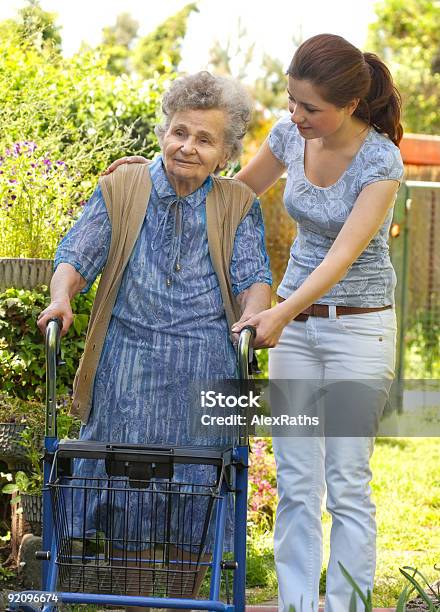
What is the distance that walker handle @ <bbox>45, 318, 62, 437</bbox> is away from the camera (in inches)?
113

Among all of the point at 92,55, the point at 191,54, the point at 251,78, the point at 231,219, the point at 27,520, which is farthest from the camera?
the point at 251,78

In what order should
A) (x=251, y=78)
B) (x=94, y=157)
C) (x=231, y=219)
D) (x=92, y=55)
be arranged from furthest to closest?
(x=251, y=78) < (x=92, y=55) < (x=94, y=157) < (x=231, y=219)

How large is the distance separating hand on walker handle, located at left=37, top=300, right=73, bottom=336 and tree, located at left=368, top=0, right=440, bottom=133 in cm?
2071

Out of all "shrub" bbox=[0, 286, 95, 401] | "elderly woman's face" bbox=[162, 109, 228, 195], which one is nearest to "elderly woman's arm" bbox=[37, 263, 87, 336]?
"elderly woman's face" bbox=[162, 109, 228, 195]

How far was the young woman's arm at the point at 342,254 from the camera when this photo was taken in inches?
123

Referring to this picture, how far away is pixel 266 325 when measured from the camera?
3051mm

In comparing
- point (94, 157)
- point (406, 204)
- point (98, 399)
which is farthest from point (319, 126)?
point (406, 204)

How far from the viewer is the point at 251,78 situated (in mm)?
21984

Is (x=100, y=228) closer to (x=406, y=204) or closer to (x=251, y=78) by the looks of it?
(x=406, y=204)

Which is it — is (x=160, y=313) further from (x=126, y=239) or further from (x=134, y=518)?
(x=134, y=518)

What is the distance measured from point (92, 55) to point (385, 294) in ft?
14.7

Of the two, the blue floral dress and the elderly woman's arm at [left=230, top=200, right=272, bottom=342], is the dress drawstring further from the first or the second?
the elderly woman's arm at [left=230, top=200, right=272, bottom=342]

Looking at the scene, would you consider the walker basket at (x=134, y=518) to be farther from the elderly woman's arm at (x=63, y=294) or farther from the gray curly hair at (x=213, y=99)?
the gray curly hair at (x=213, y=99)

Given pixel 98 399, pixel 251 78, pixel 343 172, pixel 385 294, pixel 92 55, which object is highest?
pixel 251 78
